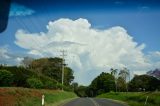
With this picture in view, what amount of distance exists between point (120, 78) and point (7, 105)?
133m

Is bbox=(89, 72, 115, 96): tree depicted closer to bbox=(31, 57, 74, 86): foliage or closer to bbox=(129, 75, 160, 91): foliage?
bbox=(129, 75, 160, 91): foliage

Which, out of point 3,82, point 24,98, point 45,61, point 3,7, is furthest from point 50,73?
point 3,7

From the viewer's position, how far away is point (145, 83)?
146 m

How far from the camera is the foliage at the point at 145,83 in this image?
14026 cm

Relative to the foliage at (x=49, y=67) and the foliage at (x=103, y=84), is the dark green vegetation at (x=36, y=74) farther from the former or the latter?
the foliage at (x=103, y=84)

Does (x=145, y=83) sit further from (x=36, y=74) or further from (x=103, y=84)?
(x=36, y=74)

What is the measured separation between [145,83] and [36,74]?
254 ft

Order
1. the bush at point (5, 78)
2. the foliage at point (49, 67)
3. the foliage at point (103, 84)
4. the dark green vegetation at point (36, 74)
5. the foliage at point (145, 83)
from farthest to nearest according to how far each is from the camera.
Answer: the foliage at point (103, 84)
the foliage at point (145, 83)
the foliage at point (49, 67)
the dark green vegetation at point (36, 74)
the bush at point (5, 78)

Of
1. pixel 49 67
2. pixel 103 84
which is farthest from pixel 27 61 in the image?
pixel 103 84

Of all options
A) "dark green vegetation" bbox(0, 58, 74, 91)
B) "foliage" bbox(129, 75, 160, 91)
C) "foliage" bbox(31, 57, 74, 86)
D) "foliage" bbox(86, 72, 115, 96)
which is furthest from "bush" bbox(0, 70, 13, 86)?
"foliage" bbox(86, 72, 115, 96)

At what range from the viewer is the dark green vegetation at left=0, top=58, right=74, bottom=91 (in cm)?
5671

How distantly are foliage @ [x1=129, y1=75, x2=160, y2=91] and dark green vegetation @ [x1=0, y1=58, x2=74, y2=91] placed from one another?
1007 inches

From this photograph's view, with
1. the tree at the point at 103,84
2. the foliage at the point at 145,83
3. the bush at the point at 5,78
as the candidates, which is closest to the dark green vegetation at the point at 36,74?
the bush at the point at 5,78

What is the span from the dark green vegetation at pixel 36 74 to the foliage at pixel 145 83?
83.9 feet
